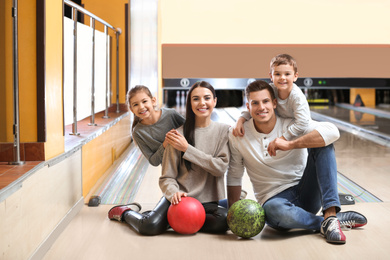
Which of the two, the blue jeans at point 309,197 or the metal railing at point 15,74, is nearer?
the metal railing at point 15,74

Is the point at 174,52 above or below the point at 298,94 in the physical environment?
above

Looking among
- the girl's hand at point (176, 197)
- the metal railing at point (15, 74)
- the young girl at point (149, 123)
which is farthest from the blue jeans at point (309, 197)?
the metal railing at point (15, 74)

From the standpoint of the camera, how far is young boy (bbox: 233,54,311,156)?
2.28 m

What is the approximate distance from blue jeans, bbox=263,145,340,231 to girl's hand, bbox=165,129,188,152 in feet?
1.39

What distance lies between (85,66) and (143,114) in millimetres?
1119

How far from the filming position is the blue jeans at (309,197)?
214 cm

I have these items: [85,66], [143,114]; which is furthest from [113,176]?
[143,114]

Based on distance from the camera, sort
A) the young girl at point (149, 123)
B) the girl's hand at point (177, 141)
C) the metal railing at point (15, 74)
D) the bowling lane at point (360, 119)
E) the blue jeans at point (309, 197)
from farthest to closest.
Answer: the bowling lane at point (360, 119) < the young girl at point (149, 123) < the girl's hand at point (177, 141) < the blue jeans at point (309, 197) < the metal railing at point (15, 74)

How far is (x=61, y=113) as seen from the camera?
236 cm

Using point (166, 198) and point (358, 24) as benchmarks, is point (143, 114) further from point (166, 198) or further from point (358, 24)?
point (358, 24)

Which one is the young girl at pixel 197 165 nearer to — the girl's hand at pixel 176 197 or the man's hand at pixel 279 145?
the girl's hand at pixel 176 197

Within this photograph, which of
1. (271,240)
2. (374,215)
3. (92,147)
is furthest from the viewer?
(92,147)

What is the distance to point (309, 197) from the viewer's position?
2.28 metres

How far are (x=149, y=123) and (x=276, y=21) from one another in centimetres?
705
